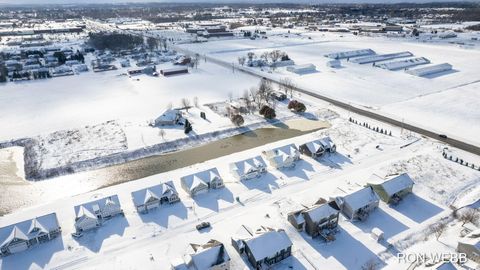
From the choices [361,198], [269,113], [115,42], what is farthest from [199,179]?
[115,42]

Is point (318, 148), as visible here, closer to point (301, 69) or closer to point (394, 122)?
point (394, 122)

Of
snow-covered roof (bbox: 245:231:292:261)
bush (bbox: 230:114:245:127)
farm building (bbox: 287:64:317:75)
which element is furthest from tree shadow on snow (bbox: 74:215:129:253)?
farm building (bbox: 287:64:317:75)

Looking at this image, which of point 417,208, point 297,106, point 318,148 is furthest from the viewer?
point 297,106

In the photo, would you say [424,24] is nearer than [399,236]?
No

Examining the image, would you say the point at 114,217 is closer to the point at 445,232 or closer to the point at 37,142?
the point at 37,142

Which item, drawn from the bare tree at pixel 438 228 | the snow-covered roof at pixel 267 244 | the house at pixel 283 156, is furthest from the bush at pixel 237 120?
the bare tree at pixel 438 228

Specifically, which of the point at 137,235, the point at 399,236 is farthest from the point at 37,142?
the point at 399,236
